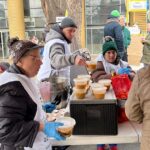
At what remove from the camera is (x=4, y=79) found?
2045 millimetres

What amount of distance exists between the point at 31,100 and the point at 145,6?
9725 mm

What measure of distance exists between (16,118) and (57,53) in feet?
4.78

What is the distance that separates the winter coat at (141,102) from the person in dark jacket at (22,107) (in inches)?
20.6

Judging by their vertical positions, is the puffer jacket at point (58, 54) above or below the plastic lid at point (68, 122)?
above

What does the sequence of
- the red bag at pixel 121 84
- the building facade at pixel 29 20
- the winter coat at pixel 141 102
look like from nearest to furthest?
the winter coat at pixel 141 102
the red bag at pixel 121 84
the building facade at pixel 29 20

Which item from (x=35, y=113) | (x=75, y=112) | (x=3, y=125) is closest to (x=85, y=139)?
(x=75, y=112)

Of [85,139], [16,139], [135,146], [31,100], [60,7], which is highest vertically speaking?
[60,7]

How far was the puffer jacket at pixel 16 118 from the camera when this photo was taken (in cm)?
194

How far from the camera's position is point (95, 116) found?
7.97ft

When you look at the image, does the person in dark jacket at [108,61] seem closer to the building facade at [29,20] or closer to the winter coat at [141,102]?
the winter coat at [141,102]

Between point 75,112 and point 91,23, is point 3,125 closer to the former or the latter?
point 75,112

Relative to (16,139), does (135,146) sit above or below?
below

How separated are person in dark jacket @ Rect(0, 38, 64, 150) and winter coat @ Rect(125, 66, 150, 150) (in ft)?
1.72

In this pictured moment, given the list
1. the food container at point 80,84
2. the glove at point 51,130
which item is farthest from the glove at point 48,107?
the glove at point 51,130
